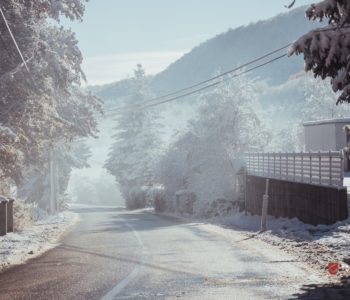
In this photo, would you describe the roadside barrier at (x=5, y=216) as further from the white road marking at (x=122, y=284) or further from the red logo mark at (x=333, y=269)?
the red logo mark at (x=333, y=269)

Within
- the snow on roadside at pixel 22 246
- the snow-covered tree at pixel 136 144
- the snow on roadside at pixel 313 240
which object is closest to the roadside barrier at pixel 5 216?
the snow on roadside at pixel 22 246

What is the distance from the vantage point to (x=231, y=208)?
126 feet

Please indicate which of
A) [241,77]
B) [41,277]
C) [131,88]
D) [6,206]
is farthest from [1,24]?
[131,88]

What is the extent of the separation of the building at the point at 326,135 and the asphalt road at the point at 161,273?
2203 centimetres

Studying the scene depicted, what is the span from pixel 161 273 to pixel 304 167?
522 inches

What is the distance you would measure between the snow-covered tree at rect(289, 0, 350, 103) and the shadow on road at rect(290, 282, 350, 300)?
139 inches

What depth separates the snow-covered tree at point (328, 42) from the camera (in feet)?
31.3

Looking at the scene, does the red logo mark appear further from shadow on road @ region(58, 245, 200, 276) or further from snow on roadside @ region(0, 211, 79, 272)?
snow on roadside @ region(0, 211, 79, 272)

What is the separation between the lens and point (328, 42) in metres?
9.68

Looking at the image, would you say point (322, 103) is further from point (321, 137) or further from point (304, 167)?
point (304, 167)

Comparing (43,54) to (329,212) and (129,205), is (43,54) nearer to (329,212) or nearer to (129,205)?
(329,212)

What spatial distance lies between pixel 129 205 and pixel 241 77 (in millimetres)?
23238

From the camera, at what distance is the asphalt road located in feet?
31.0

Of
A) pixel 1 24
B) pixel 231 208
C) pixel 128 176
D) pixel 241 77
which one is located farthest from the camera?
pixel 128 176
